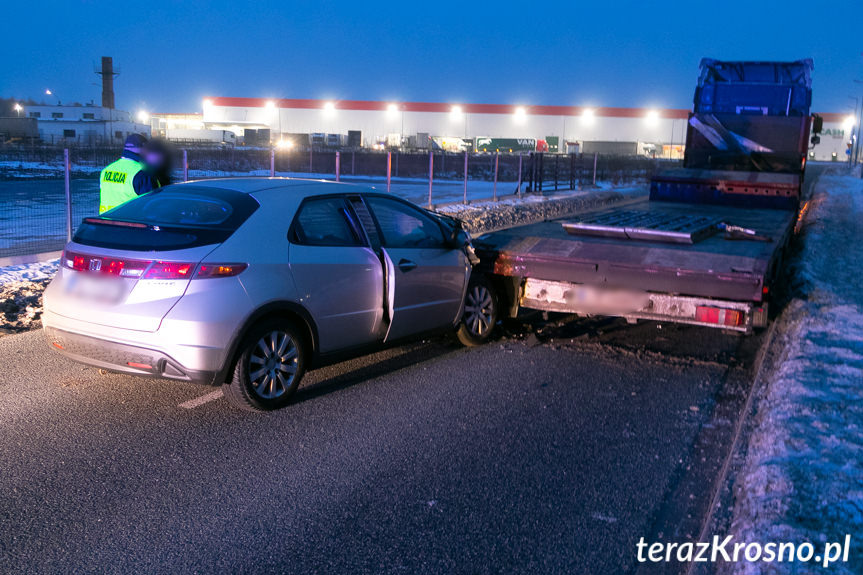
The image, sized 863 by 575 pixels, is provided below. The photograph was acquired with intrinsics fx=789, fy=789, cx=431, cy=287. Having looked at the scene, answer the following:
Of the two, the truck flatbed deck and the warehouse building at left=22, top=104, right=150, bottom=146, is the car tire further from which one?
the warehouse building at left=22, top=104, right=150, bottom=146

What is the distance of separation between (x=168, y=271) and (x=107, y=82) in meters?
92.4

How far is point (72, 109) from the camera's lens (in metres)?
82.5

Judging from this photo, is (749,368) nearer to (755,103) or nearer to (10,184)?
(755,103)

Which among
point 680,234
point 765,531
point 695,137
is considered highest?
point 695,137

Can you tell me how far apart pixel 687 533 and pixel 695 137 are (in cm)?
1423

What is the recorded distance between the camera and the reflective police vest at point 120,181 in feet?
24.6

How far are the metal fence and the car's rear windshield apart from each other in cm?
460

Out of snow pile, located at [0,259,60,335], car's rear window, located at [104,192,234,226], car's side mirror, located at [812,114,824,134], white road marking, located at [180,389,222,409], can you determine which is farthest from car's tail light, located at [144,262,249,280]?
car's side mirror, located at [812,114,824,134]

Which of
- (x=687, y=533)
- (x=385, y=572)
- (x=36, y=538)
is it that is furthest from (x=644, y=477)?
(x=36, y=538)

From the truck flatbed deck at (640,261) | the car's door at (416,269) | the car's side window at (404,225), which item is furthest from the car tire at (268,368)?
the truck flatbed deck at (640,261)

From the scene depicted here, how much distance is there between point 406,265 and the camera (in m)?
6.54

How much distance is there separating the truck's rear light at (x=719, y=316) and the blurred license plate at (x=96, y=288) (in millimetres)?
4661

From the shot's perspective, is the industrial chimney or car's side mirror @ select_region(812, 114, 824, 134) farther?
the industrial chimney

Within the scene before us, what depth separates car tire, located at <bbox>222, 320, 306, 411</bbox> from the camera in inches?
212
